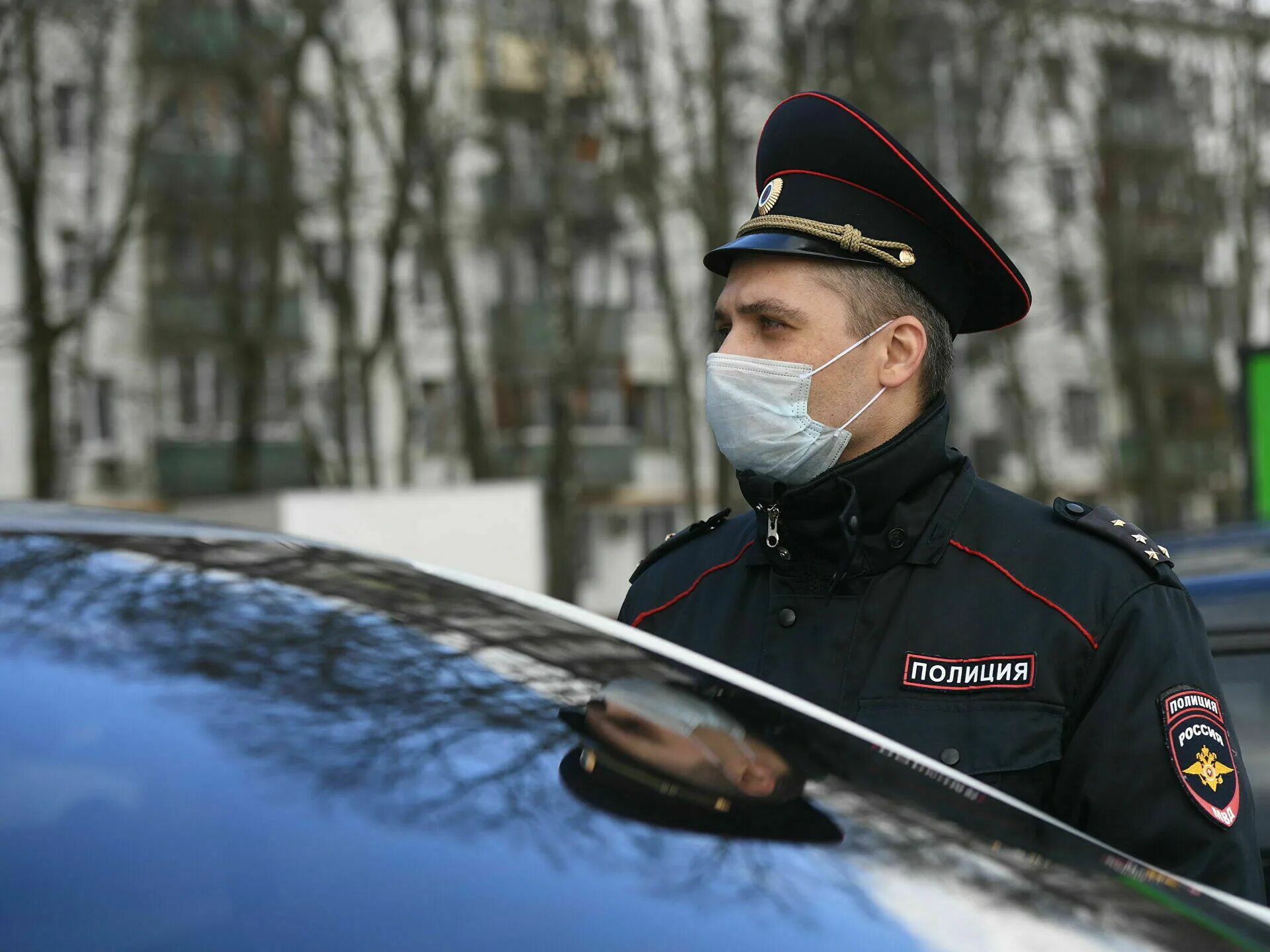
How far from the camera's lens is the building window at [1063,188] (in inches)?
1151

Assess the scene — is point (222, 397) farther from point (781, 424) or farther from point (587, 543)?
point (781, 424)

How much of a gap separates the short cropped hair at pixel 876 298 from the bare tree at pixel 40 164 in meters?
16.4

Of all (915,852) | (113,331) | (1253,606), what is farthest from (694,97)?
(915,852)

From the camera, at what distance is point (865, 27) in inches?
888

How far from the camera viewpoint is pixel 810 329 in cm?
226

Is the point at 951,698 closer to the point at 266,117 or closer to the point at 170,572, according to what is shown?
the point at 170,572

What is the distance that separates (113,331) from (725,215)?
40.6ft

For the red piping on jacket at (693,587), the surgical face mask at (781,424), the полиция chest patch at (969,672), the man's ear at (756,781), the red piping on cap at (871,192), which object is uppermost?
the red piping on cap at (871,192)

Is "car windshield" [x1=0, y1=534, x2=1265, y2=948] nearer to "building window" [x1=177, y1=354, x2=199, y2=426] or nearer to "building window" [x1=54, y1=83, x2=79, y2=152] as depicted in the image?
"building window" [x1=54, y1=83, x2=79, y2=152]

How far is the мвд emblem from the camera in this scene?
1.80 meters

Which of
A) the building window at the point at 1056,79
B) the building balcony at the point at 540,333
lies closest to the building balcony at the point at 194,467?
the building balcony at the point at 540,333

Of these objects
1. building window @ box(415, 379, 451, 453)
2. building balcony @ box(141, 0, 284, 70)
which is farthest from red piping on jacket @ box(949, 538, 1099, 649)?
building window @ box(415, 379, 451, 453)

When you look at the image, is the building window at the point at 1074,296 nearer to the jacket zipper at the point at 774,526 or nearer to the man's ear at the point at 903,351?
the man's ear at the point at 903,351

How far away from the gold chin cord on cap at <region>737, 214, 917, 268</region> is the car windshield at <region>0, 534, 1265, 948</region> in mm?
896
